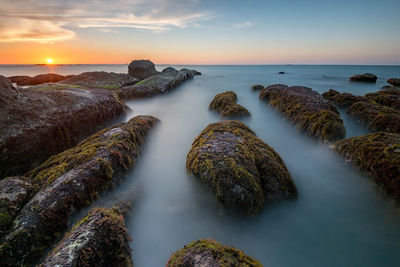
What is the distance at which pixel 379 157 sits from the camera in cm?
408

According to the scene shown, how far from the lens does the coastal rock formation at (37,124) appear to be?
3.86 meters

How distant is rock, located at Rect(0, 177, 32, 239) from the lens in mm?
2349

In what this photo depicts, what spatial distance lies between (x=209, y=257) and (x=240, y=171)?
168 cm

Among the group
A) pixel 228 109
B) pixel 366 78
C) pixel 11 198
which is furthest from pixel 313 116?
pixel 366 78

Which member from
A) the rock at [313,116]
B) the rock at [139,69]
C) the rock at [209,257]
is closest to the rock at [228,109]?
the rock at [313,116]

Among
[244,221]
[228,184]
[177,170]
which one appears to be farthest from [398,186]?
[177,170]

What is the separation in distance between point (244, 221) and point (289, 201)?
3.93 ft

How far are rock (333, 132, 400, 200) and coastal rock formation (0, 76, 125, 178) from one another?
759cm

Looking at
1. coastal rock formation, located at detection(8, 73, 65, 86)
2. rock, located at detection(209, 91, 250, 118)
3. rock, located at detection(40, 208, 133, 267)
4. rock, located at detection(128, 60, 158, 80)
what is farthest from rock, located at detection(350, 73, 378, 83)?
coastal rock formation, located at detection(8, 73, 65, 86)

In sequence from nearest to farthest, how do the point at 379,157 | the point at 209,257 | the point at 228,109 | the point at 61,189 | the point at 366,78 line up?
1. the point at 209,257
2. the point at 61,189
3. the point at 379,157
4. the point at 228,109
5. the point at 366,78

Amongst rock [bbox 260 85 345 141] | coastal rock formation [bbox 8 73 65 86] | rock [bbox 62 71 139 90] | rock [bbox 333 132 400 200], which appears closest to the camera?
rock [bbox 333 132 400 200]

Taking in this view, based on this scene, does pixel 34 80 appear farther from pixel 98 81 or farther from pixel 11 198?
pixel 11 198

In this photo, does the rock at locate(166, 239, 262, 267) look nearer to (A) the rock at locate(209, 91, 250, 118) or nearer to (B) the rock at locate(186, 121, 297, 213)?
(B) the rock at locate(186, 121, 297, 213)

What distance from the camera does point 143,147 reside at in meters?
5.77
